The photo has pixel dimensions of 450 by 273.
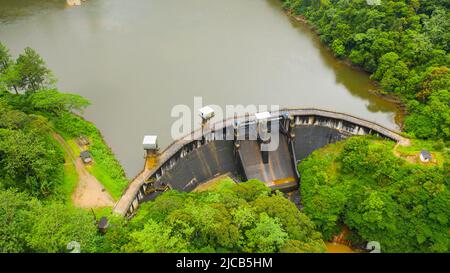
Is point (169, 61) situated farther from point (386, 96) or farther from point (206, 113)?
point (386, 96)

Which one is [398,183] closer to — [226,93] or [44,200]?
[226,93]

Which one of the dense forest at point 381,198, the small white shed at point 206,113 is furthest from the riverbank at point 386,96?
the small white shed at point 206,113

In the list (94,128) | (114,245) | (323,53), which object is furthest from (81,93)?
(323,53)

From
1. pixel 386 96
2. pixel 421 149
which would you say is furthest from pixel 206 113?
pixel 386 96

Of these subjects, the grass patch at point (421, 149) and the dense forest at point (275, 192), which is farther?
the grass patch at point (421, 149)

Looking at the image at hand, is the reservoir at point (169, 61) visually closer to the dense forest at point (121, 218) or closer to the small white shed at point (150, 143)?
the small white shed at point (150, 143)

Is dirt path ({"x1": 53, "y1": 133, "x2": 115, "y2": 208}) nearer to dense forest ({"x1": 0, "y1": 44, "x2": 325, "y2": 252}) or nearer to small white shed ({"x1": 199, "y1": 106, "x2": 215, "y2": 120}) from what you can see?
dense forest ({"x1": 0, "y1": 44, "x2": 325, "y2": 252})
